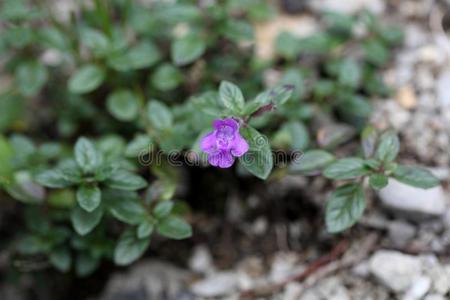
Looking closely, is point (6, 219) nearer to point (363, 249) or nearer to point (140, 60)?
point (140, 60)

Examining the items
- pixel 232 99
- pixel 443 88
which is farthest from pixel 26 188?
pixel 443 88

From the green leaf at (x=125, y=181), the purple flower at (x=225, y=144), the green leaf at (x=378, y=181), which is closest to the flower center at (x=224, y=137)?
the purple flower at (x=225, y=144)

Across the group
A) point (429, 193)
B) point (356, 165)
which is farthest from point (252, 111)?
point (429, 193)

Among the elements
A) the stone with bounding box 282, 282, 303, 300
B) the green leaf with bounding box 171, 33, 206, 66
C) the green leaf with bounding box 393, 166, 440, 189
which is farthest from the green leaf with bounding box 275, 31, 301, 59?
the stone with bounding box 282, 282, 303, 300

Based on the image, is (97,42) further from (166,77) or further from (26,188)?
(26,188)

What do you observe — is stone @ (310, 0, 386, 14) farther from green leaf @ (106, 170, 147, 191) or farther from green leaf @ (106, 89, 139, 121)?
green leaf @ (106, 170, 147, 191)
